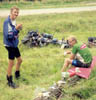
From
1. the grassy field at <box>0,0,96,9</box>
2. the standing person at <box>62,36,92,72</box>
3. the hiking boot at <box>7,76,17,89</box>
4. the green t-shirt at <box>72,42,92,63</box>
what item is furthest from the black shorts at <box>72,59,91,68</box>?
the grassy field at <box>0,0,96,9</box>

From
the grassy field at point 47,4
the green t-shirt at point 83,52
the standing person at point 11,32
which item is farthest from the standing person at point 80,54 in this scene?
the grassy field at point 47,4

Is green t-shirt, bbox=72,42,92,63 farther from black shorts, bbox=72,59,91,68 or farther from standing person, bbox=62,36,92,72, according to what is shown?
black shorts, bbox=72,59,91,68

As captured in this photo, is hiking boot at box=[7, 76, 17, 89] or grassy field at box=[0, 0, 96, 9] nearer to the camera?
hiking boot at box=[7, 76, 17, 89]

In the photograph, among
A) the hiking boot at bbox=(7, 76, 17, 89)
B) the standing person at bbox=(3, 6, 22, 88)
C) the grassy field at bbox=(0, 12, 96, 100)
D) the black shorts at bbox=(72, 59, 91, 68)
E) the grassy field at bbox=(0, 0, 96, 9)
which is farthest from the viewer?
the grassy field at bbox=(0, 0, 96, 9)

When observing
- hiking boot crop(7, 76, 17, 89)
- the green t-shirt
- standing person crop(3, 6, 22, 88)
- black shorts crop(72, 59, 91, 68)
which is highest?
standing person crop(3, 6, 22, 88)

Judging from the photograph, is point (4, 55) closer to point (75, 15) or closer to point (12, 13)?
point (12, 13)

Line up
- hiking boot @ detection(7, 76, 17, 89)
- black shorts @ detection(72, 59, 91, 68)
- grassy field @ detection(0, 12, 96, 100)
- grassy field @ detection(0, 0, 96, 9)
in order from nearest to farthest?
1. grassy field @ detection(0, 12, 96, 100)
2. black shorts @ detection(72, 59, 91, 68)
3. hiking boot @ detection(7, 76, 17, 89)
4. grassy field @ detection(0, 0, 96, 9)

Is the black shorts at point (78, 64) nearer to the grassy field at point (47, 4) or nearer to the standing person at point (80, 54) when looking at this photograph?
the standing person at point (80, 54)

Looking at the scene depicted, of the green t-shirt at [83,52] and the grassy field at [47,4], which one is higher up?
the grassy field at [47,4]

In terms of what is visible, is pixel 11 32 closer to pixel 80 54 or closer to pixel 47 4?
pixel 80 54

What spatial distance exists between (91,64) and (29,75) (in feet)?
5.60

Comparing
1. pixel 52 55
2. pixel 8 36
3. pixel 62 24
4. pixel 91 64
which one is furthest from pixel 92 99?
pixel 62 24

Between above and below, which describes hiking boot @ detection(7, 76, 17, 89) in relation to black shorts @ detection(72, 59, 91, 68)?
below

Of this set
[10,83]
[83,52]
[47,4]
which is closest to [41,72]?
[10,83]
